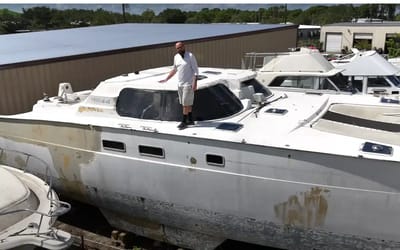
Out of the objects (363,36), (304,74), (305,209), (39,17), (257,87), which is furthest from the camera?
(39,17)

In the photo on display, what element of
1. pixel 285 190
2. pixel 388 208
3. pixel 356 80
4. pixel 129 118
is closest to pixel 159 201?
pixel 129 118

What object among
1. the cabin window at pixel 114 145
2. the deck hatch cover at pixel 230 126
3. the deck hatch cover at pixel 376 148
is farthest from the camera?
the cabin window at pixel 114 145

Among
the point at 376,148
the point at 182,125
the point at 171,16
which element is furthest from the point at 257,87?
the point at 171,16

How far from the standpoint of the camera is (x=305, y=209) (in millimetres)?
5047

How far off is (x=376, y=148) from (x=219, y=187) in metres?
1.91

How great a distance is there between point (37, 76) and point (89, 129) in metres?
2.93

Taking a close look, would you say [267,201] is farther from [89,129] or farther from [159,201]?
[89,129]

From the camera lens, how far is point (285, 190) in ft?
Answer: 16.5

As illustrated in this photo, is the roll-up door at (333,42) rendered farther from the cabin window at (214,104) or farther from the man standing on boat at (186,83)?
the man standing on boat at (186,83)

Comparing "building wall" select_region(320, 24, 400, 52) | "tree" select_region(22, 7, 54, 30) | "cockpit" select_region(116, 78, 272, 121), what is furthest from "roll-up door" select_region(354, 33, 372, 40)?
"tree" select_region(22, 7, 54, 30)

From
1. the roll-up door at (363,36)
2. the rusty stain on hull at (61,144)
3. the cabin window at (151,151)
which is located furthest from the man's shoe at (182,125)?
the roll-up door at (363,36)

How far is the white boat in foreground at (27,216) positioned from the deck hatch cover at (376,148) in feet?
11.5

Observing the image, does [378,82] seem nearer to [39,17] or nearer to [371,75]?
[371,75]

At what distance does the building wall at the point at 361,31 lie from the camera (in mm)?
36594
